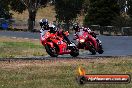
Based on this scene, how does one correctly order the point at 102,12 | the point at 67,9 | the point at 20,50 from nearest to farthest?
the point at 20,50 → the point at 102,12 → the point at 67,9

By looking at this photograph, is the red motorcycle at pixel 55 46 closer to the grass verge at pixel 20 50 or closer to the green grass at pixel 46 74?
the grass verge at pixel 20 50

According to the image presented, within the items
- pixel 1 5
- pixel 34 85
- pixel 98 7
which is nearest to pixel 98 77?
pixel 34 85

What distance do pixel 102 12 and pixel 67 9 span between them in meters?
7.39

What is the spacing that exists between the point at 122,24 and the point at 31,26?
11.9 meters

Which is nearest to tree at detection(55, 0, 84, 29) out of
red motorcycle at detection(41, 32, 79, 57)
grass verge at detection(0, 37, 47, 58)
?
grass verge at detection(0, 37, 47, 58)

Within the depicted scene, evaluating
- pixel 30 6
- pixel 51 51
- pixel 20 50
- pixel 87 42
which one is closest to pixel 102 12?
pixel 30 6

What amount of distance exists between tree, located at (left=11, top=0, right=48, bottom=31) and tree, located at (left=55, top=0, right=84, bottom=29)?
223 centimetres

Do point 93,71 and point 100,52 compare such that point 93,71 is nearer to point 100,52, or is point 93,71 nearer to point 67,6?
point 100,52

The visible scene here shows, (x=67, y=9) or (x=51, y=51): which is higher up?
(x=51, y=51)

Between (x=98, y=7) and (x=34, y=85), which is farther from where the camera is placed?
(x=98, y=7)

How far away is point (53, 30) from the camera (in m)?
20.3

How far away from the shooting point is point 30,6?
63.6m

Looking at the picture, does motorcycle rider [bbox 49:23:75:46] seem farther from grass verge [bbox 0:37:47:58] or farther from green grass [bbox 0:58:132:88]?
green grass [bbox 0:58:132:88]

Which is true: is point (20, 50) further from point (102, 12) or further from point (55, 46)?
point (102, 12)
